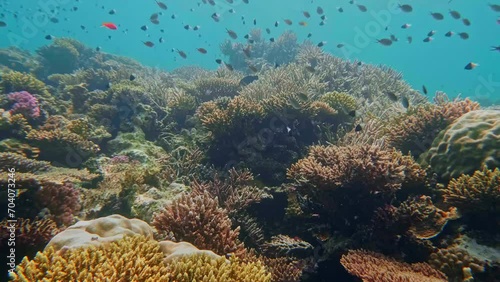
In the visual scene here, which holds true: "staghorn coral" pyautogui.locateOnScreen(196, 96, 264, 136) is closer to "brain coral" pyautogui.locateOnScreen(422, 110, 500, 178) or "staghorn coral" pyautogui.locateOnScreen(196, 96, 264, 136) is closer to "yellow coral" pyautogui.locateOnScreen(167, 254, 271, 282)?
"brain coral" pyautogui.locateOnScreen(422, 110, 500, 178)

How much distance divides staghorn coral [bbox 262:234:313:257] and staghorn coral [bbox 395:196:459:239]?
1515 mm

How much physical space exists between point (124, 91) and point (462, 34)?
13.3m

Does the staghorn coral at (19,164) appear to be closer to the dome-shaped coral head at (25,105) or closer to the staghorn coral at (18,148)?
the staghorn coral at (18,148)

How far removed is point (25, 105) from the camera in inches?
330

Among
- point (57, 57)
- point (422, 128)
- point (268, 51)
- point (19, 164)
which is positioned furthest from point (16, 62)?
point (422, 128)

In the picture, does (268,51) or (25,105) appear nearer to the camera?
(25,105)

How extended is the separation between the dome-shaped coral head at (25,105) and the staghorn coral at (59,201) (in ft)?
15.0

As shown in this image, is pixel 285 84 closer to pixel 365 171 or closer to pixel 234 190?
pixel 234 190

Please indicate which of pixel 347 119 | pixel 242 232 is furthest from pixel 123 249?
pixel 347 119

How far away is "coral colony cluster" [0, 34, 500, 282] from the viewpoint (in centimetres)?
323

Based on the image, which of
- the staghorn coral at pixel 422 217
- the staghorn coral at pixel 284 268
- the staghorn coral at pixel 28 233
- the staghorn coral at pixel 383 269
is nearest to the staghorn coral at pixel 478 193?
the staghorn coral at pixel 422 217

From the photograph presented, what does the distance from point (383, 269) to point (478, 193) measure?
1.80 m

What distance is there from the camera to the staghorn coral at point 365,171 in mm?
4516

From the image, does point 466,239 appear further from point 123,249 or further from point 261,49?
point 261,49
